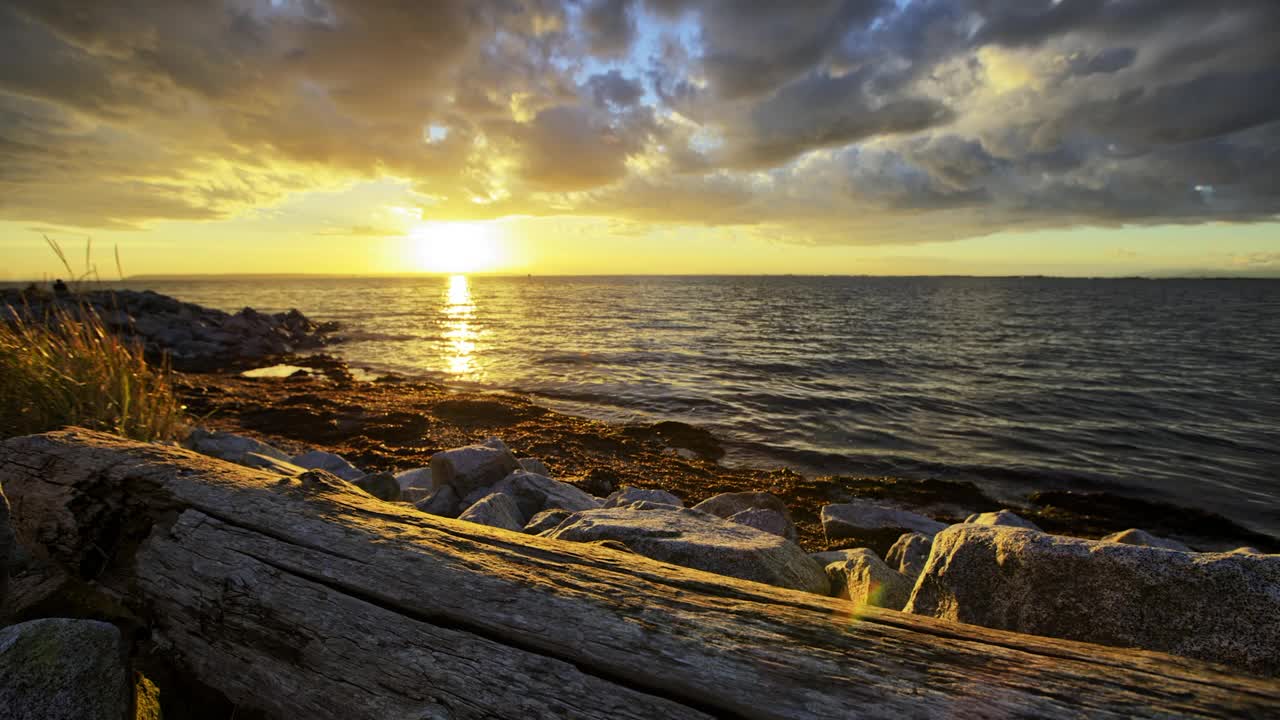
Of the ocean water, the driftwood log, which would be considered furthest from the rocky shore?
the ocean water

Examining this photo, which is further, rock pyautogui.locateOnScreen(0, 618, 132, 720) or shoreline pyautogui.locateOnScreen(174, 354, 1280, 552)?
shoreline pyautogui.locateOnScreen(174, 354, 1280, 552)

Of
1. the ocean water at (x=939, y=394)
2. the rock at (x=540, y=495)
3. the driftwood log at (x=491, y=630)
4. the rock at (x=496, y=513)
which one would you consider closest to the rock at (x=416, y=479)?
the rock at (x=540, y=495)

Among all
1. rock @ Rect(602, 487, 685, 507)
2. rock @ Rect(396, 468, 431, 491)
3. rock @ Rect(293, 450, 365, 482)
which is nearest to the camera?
rock @ Rect(602, 487, 685, 507)

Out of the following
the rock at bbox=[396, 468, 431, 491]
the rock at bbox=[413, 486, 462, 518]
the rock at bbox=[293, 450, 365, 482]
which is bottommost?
the rock at bbox=[396, 468, 431, 491]

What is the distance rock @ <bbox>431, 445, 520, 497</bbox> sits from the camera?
7020 mm

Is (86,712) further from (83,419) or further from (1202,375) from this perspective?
(1202,375)

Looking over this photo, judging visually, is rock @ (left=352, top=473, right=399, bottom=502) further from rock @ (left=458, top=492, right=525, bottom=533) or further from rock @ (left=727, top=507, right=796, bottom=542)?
rock @ (left=727, top=507, right=796, bottom=542)

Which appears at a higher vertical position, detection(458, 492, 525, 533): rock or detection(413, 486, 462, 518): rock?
detection(458, 492, 525, 533): rock

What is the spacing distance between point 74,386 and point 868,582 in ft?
25.9

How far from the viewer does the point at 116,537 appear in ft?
9.62

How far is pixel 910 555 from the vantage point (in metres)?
5.19

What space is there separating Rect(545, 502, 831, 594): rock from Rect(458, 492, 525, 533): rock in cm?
83

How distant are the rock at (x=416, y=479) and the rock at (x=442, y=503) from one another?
3.12 feet

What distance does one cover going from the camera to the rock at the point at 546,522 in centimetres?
481
